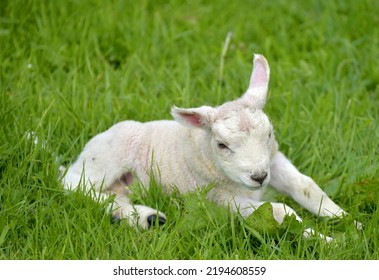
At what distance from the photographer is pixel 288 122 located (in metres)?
7.15

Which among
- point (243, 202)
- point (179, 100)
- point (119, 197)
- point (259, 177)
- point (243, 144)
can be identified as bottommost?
point (119, 197)

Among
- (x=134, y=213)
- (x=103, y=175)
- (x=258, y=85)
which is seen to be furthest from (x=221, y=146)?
(x=103, y=175)

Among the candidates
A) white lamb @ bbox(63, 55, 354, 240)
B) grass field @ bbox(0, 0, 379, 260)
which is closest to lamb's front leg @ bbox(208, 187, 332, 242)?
white lamb @ bbox(63, 55, 354, 240)

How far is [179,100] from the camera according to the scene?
7.38 m

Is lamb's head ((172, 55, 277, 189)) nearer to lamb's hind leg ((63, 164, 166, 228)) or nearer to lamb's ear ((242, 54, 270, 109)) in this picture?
lamb's ear ((242, 54, 270, 109))

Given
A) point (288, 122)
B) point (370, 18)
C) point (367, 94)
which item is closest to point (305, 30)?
point (370, 18)

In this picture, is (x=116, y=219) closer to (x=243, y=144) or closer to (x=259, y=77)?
(x=243, y=144)

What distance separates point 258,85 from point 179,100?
139cm

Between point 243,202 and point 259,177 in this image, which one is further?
point 243,202

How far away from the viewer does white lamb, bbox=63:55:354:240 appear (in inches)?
222

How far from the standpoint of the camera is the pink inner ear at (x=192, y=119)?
5836mm

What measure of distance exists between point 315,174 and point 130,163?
1509 millimetres

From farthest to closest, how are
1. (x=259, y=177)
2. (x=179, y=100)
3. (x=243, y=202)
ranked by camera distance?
(x=179, y=100), (x=243, y=202), (x=259, y=177)

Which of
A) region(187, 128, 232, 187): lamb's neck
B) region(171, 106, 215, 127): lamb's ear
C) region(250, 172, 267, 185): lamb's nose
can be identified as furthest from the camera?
region(187, 128, 232, 187): lamb's neck
